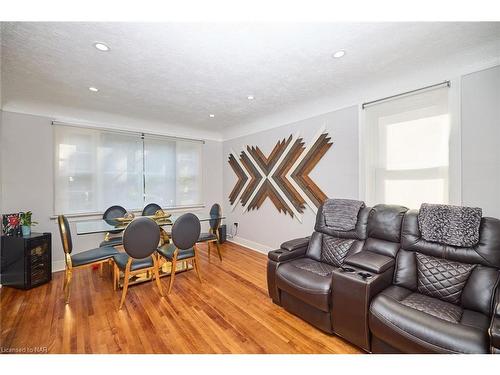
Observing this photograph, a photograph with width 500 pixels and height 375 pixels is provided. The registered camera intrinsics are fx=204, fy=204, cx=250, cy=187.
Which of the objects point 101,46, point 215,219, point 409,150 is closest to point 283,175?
point 215,219

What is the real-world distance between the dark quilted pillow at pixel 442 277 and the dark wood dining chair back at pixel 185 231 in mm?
2404

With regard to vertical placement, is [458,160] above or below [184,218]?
above

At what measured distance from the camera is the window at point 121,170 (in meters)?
3.31

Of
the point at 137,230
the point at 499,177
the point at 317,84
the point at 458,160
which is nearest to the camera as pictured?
the point at 499,177

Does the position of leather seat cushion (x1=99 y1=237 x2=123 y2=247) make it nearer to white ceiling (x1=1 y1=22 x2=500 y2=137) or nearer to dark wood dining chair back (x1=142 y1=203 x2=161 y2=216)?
dark wood dining chair back (x1=142 y1=203 x2=161 y2=216)

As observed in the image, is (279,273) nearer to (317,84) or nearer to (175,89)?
(317,84)

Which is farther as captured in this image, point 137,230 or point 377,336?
point 137,230

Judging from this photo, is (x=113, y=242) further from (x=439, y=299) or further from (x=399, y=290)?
(x=439, y=299)

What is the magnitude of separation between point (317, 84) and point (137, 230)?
110 inches

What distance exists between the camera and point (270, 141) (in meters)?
3.91

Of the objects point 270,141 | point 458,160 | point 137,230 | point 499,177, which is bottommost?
point 137,230

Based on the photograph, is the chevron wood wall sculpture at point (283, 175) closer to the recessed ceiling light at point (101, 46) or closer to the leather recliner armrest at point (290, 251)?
the leather recliner armrest at point (290, 251)

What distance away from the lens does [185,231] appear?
262 centimetres
